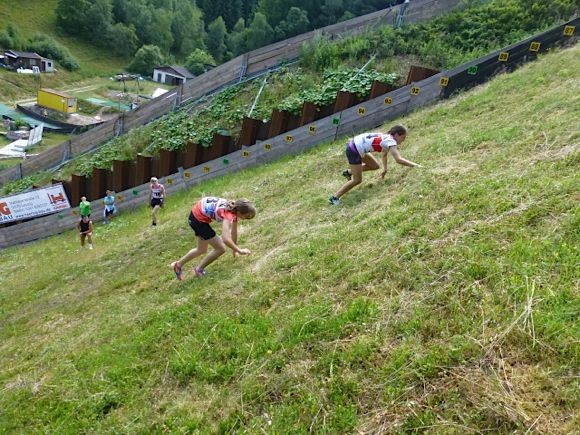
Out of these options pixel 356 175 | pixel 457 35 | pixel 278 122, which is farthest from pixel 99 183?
pixel 457 35

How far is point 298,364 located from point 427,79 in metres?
10.1

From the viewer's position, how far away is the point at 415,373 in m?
3.64

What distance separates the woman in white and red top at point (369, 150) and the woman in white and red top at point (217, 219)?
2.18 meters

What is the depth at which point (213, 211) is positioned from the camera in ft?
21.7

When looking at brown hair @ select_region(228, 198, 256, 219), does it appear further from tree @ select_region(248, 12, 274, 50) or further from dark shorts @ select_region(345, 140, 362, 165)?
tree @ select_region(248, 12, 274, 50)

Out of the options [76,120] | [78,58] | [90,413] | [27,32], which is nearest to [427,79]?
[90,413]

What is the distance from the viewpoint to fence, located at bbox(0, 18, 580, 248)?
11516mm

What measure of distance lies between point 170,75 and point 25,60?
81.4ft

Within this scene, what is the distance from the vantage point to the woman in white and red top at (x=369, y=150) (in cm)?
748

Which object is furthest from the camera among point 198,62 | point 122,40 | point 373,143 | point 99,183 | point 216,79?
point 122,40

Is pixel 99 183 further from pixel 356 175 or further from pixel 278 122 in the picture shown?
pixel 356 175

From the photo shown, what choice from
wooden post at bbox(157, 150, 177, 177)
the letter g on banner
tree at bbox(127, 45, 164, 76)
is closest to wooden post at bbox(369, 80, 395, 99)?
wooden post at bbox(157, 150, 177, 177)

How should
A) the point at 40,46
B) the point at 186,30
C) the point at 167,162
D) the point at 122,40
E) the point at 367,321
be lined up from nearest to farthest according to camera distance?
the point at 367,321 < the point at 167,162 < the point at 40,46 < the point at 122,40 < the point at 186,30

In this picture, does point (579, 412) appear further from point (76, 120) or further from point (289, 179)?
point (76, 120)
